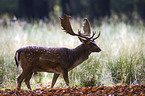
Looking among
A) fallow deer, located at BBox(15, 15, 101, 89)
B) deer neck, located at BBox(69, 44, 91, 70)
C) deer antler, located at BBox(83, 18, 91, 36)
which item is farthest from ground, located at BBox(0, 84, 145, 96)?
deer antler, located at BBox(83, 18, 91, 36)

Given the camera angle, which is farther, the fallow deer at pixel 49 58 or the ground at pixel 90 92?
the fallow deer at pixel 49 58

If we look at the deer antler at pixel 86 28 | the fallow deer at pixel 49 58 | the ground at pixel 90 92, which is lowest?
the ground at pixel 90 92

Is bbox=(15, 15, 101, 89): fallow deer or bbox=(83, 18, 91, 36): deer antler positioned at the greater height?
bbox=(83, 18, 91, 36): deer antler

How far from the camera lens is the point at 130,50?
6992 mm

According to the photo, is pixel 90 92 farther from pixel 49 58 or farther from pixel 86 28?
pixel 86 28

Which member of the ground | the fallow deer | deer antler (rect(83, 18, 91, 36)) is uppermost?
deer antler (rect(83, 18, 91, 36))

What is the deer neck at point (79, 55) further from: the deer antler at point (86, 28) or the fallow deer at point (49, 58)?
the deer antler at point (86, 28)

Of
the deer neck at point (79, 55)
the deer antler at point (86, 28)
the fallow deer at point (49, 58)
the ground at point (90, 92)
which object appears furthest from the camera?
the deer antler at point (86, 28)

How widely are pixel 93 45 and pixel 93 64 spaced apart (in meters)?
1.06

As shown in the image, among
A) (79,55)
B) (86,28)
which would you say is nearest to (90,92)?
(79,55)

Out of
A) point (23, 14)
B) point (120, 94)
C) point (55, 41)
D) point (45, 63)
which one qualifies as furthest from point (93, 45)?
point (23, 14)

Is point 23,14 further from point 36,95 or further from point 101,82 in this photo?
point 36,95

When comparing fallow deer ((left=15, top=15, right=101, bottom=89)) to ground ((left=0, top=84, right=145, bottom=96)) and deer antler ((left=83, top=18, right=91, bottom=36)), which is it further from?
ground ((left=0, top=84, right=145, bottom=96))

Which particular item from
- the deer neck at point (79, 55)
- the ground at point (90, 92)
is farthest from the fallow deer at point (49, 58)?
the ground at point (90, 92)
